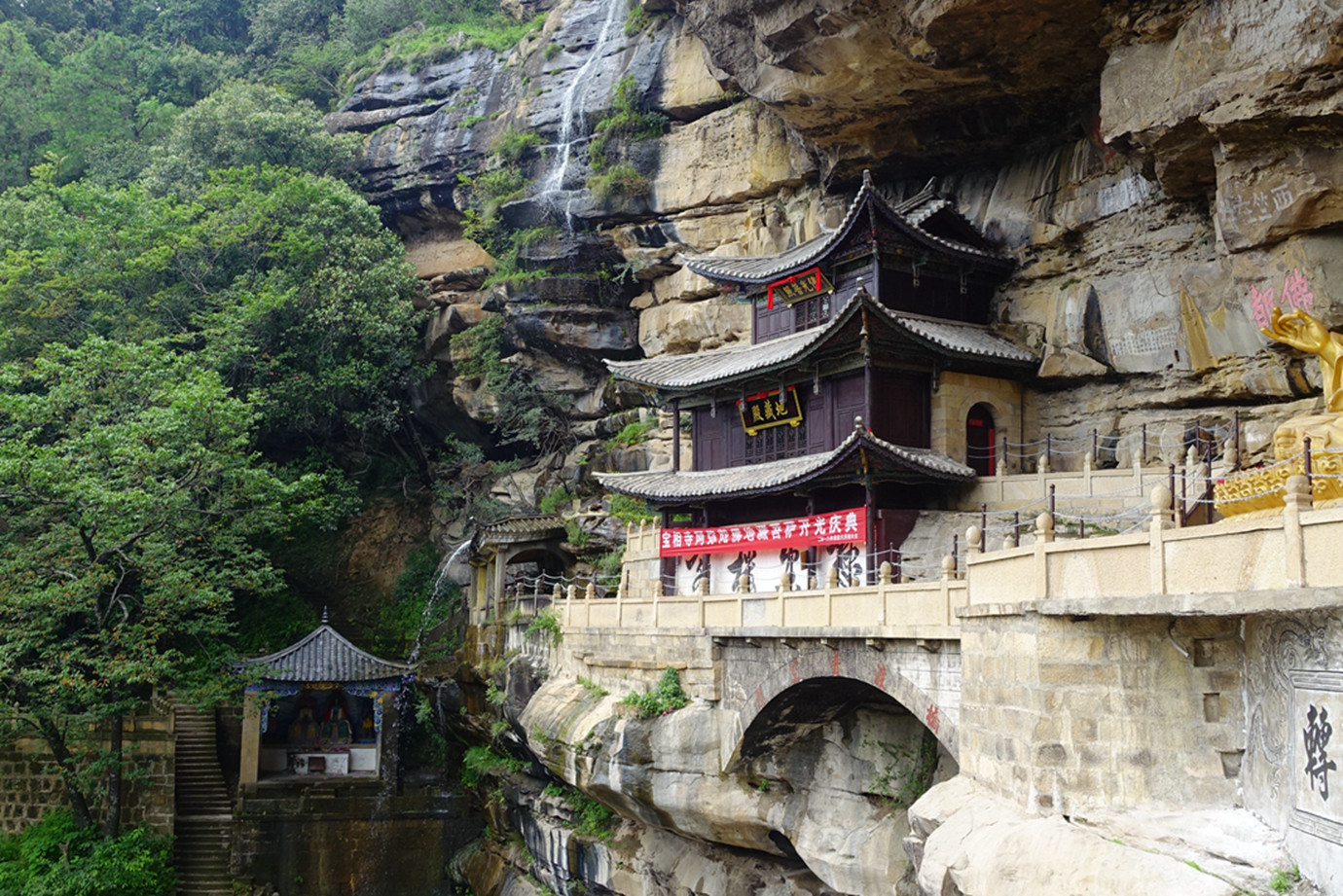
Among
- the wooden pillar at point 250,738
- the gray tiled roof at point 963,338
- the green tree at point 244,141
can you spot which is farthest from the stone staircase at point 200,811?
A: the gray tiled roof at point 963,338

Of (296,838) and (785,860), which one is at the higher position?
(785,860)

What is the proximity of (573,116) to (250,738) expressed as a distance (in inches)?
901

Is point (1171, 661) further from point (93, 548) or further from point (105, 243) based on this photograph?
point (105, 243)

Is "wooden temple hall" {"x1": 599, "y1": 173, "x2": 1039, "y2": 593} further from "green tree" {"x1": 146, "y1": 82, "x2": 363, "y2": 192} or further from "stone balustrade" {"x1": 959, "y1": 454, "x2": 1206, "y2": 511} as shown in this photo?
"green tree" {"x1": 146, "y1": 82, "x2": 363, "y2": 192}

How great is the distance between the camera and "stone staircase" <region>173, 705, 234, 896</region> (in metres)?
28.5

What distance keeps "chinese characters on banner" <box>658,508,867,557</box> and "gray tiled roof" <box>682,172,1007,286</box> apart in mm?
6367

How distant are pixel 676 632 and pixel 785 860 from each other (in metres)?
4.30

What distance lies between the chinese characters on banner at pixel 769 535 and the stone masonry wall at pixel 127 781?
1401cm

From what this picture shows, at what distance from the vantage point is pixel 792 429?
87.1 ft

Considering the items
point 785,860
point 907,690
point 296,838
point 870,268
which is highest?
point 870,268

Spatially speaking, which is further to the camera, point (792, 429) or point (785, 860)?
point (792, 429)

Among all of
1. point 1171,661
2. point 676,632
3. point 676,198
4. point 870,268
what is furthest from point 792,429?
point 1171,661

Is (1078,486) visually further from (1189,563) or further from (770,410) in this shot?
(1189,563)

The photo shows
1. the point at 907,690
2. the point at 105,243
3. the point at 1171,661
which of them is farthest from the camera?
the point at 105,243
